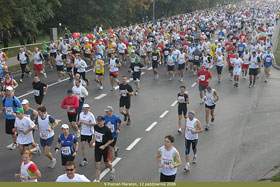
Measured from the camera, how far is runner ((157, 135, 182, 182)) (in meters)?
7.71

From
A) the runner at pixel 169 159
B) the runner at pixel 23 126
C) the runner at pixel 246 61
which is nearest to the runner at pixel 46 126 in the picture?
the runner at pixel 23 126

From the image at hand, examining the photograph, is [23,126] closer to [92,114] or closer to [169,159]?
[92,114]

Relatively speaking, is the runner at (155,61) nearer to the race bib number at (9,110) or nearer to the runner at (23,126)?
the race bib number at (9,110)

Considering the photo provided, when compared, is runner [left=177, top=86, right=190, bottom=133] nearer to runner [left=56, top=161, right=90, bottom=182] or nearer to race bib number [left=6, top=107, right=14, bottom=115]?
race bib number [left=6, top=107, right=14, bottom=115]

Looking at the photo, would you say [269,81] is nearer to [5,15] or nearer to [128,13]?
[5,15]

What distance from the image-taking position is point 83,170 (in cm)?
997

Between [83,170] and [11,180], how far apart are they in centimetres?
176

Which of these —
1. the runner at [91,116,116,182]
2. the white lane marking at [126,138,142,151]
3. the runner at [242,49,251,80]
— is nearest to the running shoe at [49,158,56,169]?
the runner at [91,116,116,182]

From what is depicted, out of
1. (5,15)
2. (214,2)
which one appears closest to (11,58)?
(5,15)

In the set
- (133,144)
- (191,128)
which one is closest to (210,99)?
(133,144)

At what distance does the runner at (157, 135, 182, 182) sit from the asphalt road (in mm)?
1587

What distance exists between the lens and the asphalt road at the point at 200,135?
985 centimetres

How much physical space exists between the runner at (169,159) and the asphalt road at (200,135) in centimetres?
159

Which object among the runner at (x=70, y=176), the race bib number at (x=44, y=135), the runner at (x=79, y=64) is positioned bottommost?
the race bib number at (x=44, y=135)
